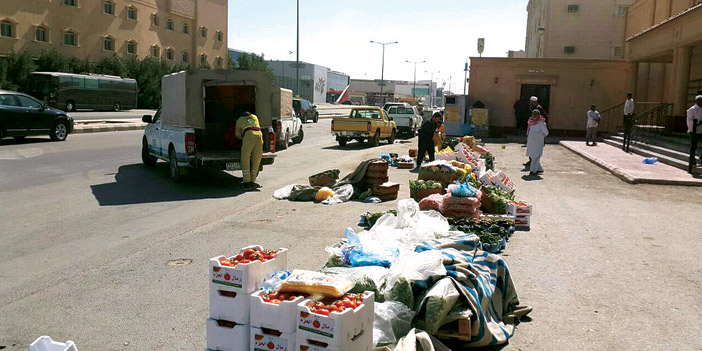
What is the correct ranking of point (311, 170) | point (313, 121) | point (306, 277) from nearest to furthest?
point (306, 277) < point (311, 170) < point (313, 121)

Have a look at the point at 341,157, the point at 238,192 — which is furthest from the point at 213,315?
the point at 341,157

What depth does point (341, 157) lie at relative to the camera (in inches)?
850

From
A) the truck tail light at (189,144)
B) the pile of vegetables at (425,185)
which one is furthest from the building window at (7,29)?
the pile of vegetables at (425,185)

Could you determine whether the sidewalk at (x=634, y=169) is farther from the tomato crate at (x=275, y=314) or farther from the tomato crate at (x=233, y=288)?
the tomato crate at (x=275, y=314)

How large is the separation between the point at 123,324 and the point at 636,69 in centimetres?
3088

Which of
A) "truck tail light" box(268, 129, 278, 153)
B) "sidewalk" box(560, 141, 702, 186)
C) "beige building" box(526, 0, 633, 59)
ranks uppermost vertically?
"beige building" box(526, 0, 633, 59)

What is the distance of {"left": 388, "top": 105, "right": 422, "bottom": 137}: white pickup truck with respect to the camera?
33062mm

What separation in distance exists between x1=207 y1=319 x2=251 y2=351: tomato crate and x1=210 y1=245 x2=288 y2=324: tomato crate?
0.04 meters

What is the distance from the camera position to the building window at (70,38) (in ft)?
180

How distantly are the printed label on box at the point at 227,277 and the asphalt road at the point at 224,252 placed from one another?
793 mm

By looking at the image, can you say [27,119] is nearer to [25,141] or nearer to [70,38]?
A: [25,141]

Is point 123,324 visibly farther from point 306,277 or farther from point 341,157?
point 341,157

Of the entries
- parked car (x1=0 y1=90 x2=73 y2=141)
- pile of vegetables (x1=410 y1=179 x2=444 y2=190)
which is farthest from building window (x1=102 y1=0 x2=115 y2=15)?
pile of vegetables (x1=410 y1=179 x2=444 y2=190)

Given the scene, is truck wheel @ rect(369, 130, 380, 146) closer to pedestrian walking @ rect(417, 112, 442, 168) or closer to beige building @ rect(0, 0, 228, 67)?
pedestrian walking @ rect(417, 112, 442, 168)
